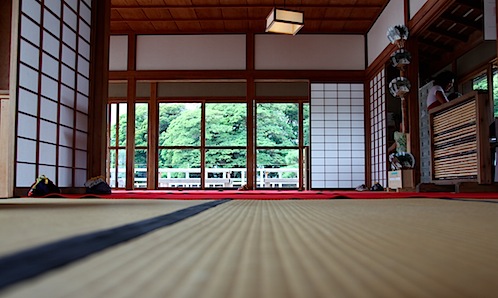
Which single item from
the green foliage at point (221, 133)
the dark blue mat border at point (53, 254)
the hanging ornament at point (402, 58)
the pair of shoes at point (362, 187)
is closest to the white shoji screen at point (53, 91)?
the dark blue mat border at point (53, 254)

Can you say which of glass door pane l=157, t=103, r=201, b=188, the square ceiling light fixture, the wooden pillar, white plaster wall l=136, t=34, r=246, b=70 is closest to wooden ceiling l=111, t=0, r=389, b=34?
white plaster wall l=136, t=34, r=246, b=70

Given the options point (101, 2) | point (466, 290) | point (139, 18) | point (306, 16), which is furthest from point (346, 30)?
point (466, 290)

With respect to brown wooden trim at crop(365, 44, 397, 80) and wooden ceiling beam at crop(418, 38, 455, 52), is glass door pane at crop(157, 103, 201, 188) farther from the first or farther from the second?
wooden ceiling beam at crop(418, 38, 455, 52)

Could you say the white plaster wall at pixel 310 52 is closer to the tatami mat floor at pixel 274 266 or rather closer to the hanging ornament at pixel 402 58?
the hanging ornament at pixel 402 58

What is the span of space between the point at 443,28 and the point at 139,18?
190 inches

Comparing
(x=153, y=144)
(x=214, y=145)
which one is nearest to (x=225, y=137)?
(x=214, y=145)

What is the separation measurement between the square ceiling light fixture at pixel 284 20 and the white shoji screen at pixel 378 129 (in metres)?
2.00

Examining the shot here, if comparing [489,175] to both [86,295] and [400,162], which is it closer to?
[400,162]

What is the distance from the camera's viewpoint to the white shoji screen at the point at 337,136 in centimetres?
782

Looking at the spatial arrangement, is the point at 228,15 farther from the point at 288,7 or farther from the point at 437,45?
the point at 437,45

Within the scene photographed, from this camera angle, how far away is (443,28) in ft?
21.6

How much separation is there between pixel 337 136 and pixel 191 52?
3028mm

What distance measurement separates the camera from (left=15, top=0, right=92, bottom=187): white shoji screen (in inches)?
146

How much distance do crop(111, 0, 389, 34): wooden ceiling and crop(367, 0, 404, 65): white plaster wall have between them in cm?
17
